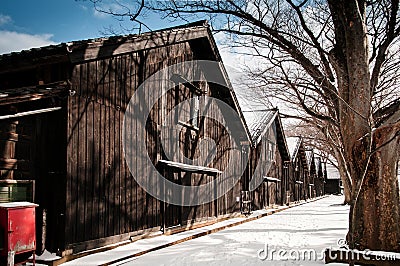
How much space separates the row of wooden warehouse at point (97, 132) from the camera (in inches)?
277

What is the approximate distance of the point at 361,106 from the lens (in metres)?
7.65

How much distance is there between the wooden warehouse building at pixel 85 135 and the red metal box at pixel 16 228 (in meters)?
0.77

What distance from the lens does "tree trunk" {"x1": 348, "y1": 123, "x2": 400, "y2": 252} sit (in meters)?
7.20

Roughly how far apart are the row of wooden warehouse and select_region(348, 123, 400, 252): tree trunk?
5.09m

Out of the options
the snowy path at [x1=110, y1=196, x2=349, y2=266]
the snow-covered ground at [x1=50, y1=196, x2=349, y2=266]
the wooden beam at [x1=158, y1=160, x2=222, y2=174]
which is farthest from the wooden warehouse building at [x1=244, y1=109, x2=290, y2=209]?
the snow-covered ground at [x1=50, y1=196, x2=349, y2=266]

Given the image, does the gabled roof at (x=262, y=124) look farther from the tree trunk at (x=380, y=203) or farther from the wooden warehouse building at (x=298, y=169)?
the tree trunk at (x=380, y=203)

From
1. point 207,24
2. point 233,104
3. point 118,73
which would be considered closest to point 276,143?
point 233,104

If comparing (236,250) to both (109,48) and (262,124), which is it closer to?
(109,48)

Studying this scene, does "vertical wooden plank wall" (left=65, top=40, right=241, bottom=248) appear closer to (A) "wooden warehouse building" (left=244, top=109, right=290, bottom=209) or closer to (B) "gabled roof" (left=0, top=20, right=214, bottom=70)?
(B) "gabled roof" (left=0, top=20, right=214, bottom=70)

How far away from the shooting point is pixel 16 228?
234 inches

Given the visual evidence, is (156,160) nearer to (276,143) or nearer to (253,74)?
(253,74)

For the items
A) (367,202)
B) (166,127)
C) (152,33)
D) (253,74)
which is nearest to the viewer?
(367,202)

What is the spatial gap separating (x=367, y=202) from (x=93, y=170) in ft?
18.1

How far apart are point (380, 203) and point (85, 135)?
593 cm
